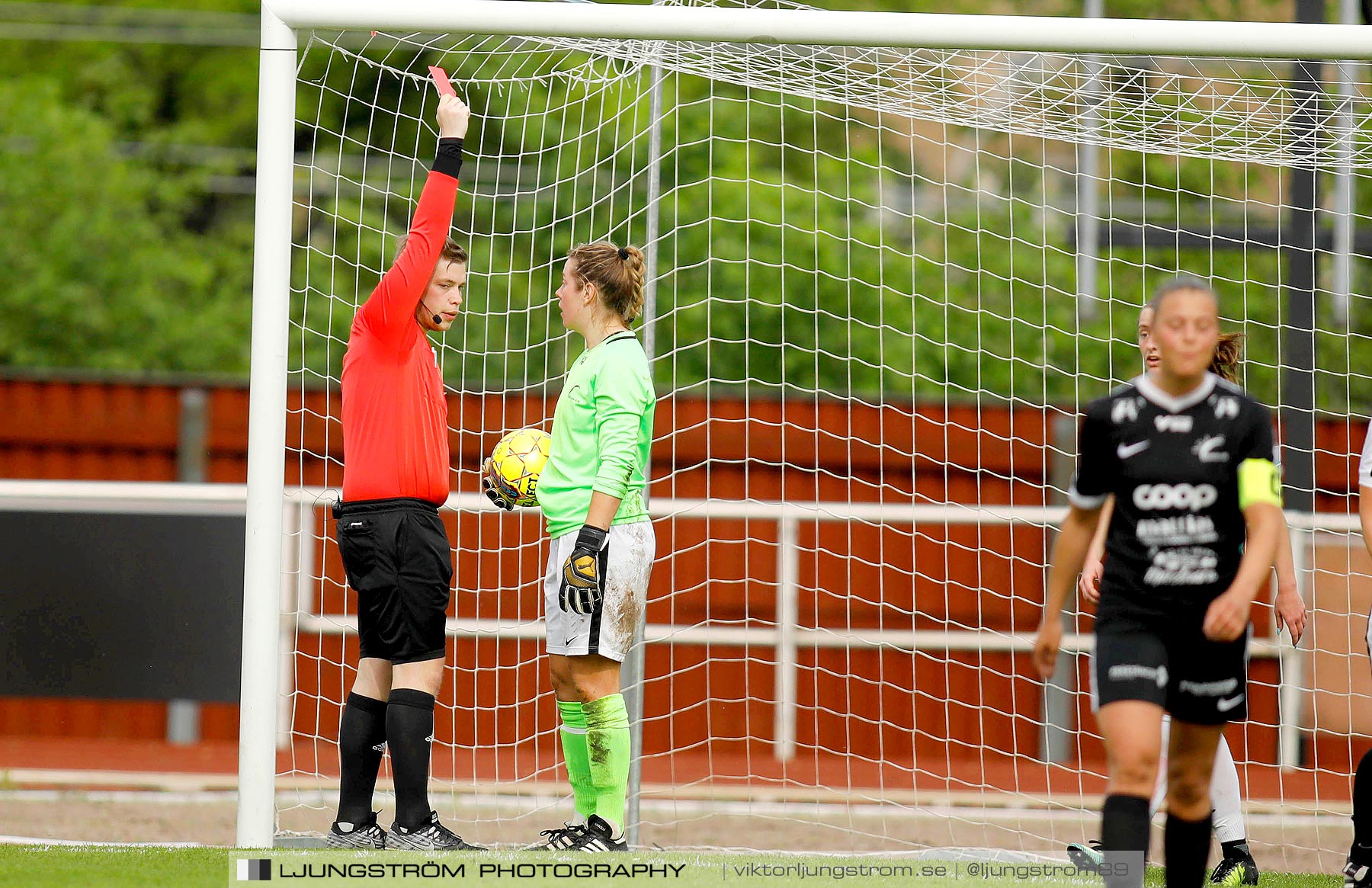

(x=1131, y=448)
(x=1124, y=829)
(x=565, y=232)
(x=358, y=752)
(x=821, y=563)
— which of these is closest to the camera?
(x=1124, y=829)

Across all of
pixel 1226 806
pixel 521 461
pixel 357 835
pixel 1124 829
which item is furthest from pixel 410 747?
pixel 1226 806

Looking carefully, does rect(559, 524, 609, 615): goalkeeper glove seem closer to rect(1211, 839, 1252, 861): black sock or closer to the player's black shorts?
the player's black shorts

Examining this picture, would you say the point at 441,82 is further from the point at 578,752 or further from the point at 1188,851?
the point at 1188,851

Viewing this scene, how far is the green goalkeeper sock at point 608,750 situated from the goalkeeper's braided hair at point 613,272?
1.28 meters

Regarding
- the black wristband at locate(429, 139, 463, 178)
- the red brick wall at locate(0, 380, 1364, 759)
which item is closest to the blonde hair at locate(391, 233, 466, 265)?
the black wristband at locate(429, 139, 463, 178)

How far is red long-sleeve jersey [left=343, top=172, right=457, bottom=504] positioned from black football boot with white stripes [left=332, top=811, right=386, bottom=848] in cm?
106

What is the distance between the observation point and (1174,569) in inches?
127

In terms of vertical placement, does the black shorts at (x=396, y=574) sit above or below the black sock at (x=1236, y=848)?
above

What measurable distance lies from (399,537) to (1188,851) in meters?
2.43

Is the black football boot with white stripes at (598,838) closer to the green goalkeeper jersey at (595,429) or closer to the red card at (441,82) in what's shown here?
the green goalkeeper jersey at (595,429)

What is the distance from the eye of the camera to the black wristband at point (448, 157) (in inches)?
169

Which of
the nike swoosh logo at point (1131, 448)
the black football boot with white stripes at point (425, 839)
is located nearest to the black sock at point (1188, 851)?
the nike swoosh logo at point (1131, 448)

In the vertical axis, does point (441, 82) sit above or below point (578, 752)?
above

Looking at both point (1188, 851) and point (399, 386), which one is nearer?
point (1188, 851)
